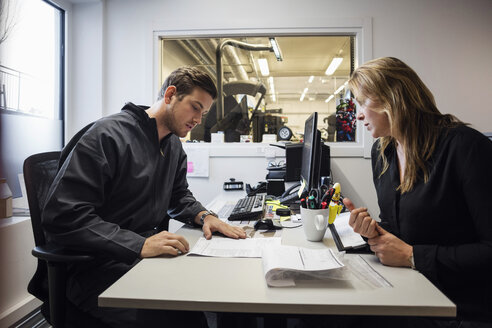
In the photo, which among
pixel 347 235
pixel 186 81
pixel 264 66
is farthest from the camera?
pixel 264 66

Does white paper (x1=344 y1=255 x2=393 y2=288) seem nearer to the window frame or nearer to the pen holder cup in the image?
the pen holder cup

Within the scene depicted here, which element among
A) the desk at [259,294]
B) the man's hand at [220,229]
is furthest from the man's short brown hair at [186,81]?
the desk at [259,294]

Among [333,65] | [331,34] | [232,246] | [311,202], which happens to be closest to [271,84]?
[333,65]

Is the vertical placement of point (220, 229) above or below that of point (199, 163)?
below

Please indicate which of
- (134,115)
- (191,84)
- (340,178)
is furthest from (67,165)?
(340,178)

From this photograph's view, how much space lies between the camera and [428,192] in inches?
37.2

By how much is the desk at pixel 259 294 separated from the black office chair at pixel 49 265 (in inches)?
11.8

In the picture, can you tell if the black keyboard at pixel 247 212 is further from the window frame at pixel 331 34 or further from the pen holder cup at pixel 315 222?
the window frame at pixel 331 34

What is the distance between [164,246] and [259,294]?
353 mm

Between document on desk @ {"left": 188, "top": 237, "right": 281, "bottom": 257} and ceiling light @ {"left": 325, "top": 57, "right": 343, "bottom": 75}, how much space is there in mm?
2539

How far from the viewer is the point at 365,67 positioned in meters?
Result: 1.13

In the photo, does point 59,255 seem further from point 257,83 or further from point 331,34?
point 257,83

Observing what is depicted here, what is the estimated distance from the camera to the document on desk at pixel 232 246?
0.90m

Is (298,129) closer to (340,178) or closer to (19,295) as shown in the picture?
(340,178)
